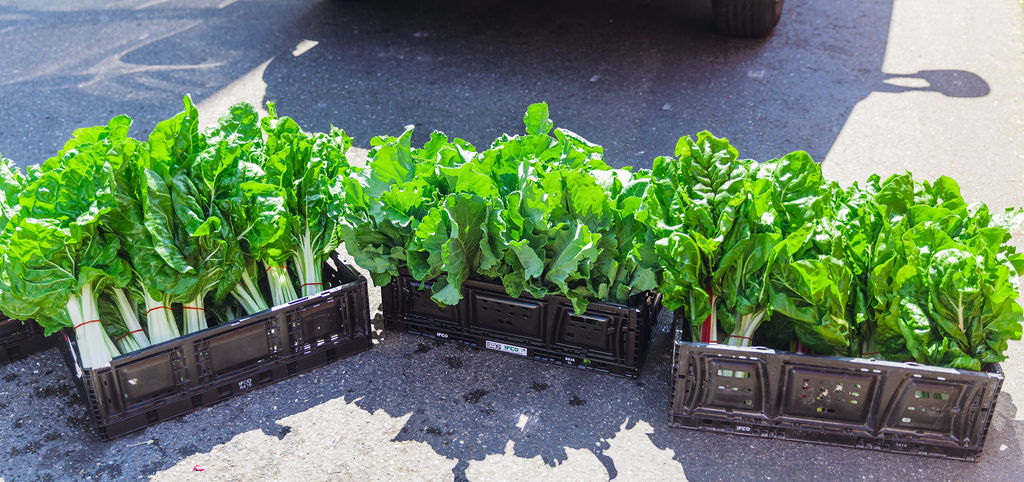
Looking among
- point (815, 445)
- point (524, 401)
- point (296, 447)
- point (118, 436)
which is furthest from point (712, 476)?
point (118, 436)

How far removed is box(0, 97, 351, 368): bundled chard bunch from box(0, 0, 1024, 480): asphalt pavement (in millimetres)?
476

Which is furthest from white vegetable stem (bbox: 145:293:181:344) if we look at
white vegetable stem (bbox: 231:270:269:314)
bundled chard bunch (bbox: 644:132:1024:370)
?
bundled chard bunch (bbox: 644:132:1024:370)

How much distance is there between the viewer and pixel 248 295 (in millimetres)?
3686

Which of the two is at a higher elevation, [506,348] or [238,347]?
[238,347]

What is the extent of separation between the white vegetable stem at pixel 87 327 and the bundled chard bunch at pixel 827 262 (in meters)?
2.26

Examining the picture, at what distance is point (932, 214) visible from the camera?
3.34 metres

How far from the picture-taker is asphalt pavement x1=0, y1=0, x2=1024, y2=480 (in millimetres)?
3338

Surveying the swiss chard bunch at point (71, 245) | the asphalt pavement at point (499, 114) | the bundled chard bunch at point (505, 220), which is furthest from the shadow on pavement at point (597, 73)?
the swiss chard bunch at point (71, 245)

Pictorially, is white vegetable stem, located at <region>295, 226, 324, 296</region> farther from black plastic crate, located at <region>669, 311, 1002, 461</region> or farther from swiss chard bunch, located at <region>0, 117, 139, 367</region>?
black plastic crate, located at <region>669, 311, 1002, 461</region>

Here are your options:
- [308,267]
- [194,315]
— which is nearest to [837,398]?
[308,267]

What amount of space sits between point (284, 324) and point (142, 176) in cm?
84

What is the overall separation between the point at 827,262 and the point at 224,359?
2478mm

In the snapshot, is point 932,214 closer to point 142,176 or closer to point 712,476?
point 712,476

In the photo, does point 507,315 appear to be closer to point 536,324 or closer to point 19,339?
point 536,324
